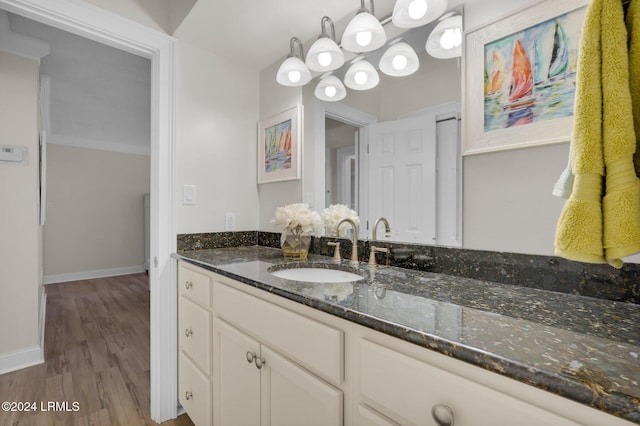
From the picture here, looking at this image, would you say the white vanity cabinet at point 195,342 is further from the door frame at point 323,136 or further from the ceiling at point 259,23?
the ceiling at point 259,23

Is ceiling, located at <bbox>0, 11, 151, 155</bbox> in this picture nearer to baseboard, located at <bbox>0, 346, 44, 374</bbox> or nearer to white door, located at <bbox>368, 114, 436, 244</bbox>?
baseboard, located at <bbox>0, 346, 44, 374</bbox>

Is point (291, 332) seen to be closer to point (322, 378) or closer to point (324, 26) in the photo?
point (322, 378)

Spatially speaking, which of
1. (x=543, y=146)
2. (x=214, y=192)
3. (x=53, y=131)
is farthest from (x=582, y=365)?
(x=53, y=131)

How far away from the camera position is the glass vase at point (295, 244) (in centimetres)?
154

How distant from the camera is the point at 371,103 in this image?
147 cm

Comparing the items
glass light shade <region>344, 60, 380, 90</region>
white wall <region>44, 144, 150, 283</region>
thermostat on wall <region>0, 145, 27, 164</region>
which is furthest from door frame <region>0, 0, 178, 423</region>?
white wall <region>44, 144, 150, 283</region>

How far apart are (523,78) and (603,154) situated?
61cm

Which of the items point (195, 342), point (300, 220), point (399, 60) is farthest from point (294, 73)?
point (195, 342)

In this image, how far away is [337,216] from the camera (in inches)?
61.7

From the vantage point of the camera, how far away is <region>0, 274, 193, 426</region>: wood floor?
5.58 feet

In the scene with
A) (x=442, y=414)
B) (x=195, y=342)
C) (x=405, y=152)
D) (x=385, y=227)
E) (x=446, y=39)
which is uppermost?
(x=446, y=39)

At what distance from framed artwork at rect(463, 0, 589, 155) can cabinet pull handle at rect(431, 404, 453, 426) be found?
2.66 feet

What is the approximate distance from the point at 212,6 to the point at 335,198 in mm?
1111

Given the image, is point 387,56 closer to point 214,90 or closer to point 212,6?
point 212,6
